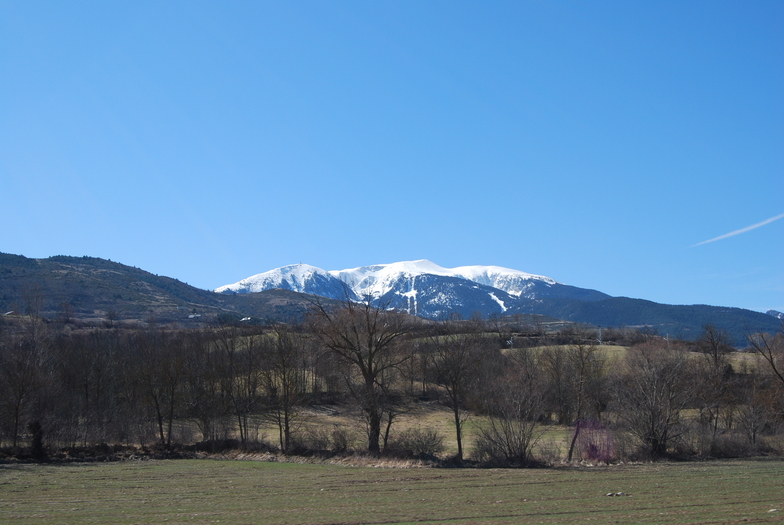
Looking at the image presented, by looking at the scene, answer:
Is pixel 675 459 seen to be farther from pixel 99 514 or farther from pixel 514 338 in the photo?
pixel 514 338

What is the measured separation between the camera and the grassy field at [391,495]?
62.0 feet

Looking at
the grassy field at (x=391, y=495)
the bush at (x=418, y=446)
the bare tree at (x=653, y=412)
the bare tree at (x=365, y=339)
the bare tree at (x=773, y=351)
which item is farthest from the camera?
the bare tree at (x=773, y=351)

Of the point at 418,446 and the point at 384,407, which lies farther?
the point at 384,407

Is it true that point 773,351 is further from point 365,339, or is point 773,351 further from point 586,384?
point 365,339

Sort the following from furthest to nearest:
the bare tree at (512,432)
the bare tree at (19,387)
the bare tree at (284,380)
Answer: the bare tree at (284,380), the bare tree at (19,387), the bare tree at (512,432)

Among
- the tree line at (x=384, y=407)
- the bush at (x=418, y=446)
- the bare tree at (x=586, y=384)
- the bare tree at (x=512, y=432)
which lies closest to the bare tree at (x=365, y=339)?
the tree line at (x=384, y=407)

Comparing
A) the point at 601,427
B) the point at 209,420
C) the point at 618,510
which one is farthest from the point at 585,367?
the point at 618,510

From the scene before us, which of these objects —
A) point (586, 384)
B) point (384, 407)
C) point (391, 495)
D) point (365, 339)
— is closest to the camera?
point (391, 495)

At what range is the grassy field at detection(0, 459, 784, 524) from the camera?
18906 millimetres

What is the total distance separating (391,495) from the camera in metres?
24.7

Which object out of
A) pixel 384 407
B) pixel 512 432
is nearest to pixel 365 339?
pixel 384 407

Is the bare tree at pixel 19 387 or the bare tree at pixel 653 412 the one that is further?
the bare tree at pixel 19 387

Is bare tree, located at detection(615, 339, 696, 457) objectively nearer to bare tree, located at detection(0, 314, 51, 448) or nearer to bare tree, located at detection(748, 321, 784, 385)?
bare tree, located at detection(748, 321, 784, 385)

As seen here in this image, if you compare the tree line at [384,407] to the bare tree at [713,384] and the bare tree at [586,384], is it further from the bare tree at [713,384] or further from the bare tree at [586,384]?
the bare tree at [586,384]
